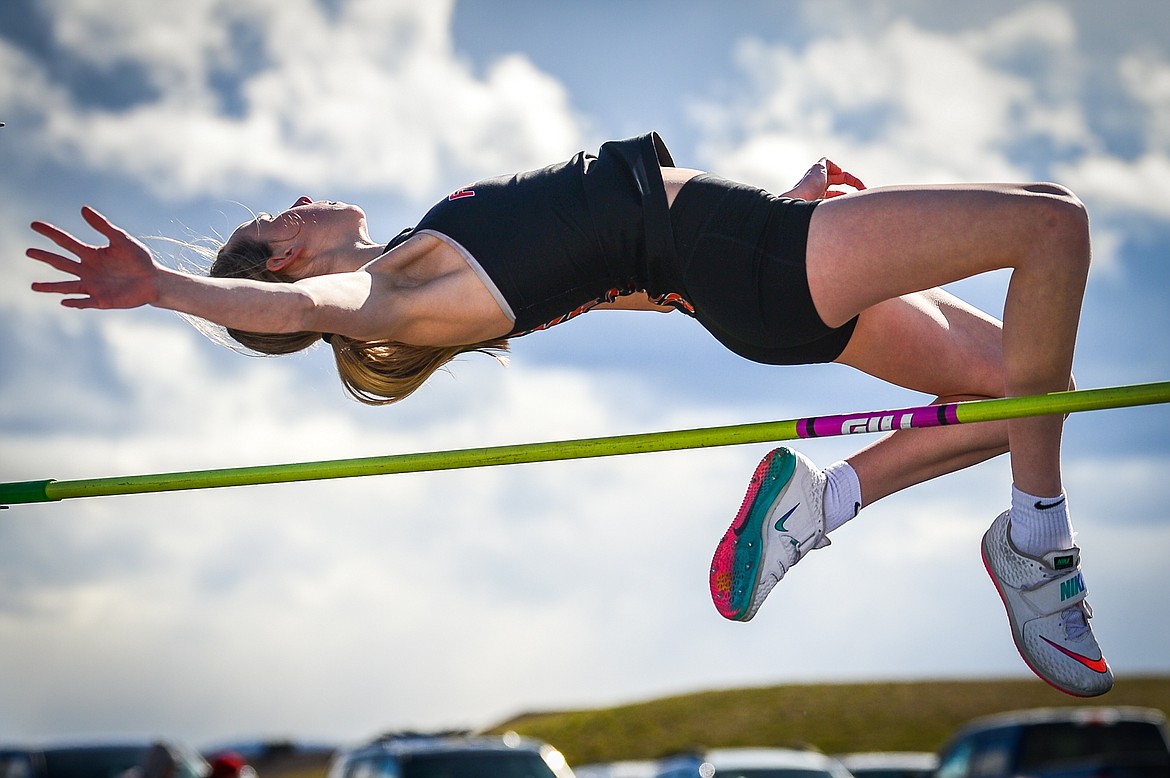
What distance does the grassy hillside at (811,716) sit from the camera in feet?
90.0

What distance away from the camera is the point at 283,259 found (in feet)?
12.7

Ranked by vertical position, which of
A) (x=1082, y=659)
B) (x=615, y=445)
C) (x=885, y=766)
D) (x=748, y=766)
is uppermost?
(x=615, y=445)

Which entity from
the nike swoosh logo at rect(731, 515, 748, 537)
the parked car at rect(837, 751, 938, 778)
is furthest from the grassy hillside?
the nike swoosh logo at rect(731, 515, 748, 537)

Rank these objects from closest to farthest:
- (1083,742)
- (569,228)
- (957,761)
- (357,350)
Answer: (569,228) → (357,350) → (1083,742) → (957,761)

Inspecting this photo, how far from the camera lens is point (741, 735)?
28797mm

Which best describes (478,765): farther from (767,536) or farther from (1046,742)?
(1046,742)

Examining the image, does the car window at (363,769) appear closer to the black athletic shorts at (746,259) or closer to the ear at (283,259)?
the ear at (283,259)

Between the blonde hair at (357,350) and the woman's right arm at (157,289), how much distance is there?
62 centimetres

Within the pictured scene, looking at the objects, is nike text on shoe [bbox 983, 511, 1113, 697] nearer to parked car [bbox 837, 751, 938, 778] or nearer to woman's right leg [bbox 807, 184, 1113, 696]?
woman's right leg [bbox 807, 184, 1113, 696]

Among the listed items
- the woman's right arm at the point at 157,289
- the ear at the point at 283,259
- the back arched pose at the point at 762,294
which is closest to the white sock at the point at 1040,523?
the back arched pose at the point at 762,294

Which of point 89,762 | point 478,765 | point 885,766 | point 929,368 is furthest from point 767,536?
point 885,766

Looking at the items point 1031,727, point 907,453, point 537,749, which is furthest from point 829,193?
point 1031,727

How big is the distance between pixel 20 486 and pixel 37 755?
6.64 metres

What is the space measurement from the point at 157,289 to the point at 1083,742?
902 cm
